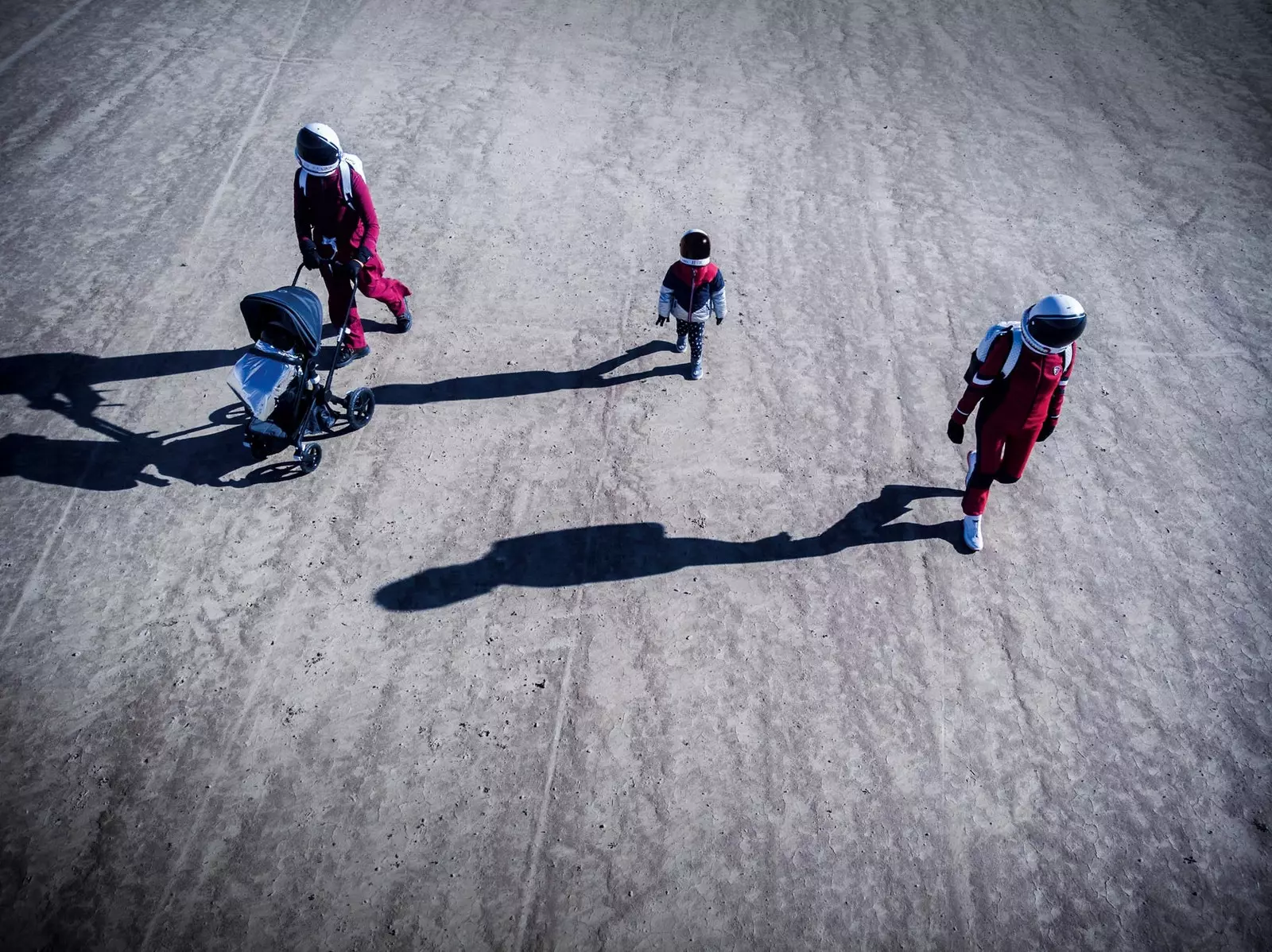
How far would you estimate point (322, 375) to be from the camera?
7574 millimetres

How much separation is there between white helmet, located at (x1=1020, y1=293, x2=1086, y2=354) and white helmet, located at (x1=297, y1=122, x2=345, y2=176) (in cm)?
594

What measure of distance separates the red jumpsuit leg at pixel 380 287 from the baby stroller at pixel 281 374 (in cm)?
76

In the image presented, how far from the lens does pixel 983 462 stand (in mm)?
6066

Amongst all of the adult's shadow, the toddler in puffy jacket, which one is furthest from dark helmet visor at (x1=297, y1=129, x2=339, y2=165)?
the toddler in puffy jacket

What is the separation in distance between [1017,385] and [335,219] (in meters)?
6.20

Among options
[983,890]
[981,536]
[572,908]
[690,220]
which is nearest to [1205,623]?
[981,536]

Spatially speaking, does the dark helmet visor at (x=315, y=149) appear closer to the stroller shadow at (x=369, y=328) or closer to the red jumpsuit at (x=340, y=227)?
the red jumpsuit at (x=340, y=227)

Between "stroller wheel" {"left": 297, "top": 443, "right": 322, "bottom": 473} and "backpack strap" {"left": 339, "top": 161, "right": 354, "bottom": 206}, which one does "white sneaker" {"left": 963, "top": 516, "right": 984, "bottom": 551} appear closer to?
"stroller wheel" {"left": 297, "top": 443, "right": 322, "bottom": 473}

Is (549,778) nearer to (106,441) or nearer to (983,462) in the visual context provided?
(983,462)

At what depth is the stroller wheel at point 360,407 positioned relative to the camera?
698 centimetres

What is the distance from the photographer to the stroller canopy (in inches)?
243

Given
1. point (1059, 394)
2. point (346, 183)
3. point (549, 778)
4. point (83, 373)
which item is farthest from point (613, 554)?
point (83, 373)

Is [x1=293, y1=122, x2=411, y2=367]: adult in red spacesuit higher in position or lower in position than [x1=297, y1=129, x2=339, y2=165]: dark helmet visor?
lower

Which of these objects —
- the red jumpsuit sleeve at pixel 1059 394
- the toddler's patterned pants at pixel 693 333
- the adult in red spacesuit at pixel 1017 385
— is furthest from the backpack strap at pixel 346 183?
the red jumpsuit sleeve at pixel 1059 394
